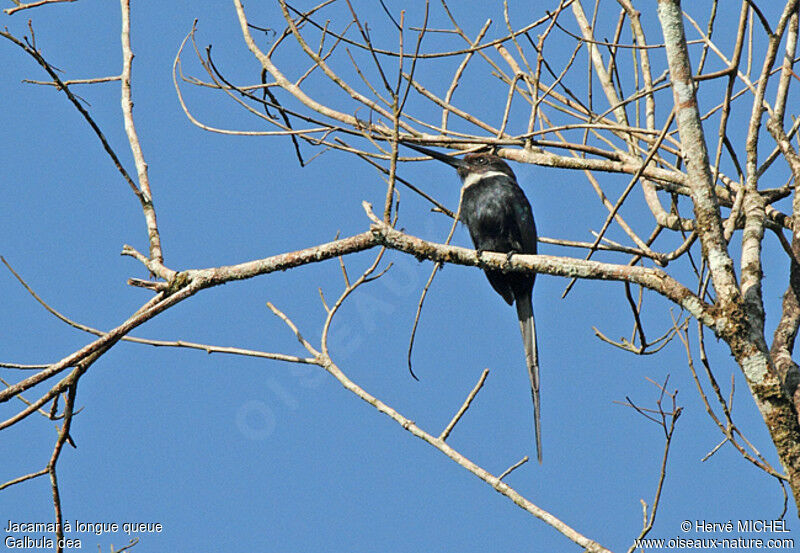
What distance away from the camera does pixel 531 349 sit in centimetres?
441

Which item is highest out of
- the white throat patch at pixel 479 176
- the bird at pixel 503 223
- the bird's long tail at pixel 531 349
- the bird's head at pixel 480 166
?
the bird's head at pixel 480 166

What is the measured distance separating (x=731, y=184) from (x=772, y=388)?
1393 mm

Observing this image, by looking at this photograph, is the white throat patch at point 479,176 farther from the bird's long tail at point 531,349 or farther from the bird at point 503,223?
the bird's long tail at point 531,349

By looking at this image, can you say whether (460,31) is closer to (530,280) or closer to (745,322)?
(530,280)

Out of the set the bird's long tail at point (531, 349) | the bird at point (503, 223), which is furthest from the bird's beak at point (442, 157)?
the bird's long tail at point (531, 349)

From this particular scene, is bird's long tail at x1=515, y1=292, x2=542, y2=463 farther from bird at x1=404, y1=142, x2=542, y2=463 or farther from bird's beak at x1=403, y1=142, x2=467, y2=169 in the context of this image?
bird's beak at x1=403, y1=142, x2=467, y2=169

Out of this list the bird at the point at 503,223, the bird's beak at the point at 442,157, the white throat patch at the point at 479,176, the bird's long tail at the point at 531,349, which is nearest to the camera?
the bird's long tail at the point at 531,349

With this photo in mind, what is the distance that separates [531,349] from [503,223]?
0.71 meters

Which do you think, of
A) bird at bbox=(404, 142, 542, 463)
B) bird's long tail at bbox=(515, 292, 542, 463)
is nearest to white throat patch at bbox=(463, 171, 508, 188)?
bird at bbox=(404, 142, 542, 463)

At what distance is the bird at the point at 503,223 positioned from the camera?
4625 millimetres

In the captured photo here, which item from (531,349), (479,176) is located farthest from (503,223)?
(531,349)

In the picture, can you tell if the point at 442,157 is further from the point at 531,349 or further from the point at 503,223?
the point at 531,349

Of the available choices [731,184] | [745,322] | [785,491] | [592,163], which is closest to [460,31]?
[592,163]

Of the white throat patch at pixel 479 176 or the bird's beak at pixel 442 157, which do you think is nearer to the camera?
the bird's beak at pixel 442 157
